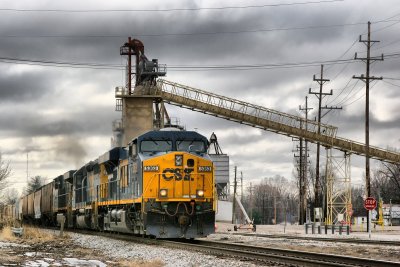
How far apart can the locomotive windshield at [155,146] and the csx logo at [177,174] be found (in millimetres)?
1144

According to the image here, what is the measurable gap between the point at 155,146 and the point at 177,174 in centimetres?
161

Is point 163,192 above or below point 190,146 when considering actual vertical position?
below

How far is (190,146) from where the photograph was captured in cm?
2447

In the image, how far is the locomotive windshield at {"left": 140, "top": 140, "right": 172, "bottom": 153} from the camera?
24125mm

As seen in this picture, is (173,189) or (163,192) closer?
(163,192)

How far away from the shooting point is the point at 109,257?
18.5 metres

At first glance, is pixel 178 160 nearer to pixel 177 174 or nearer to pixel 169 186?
pixel 177 174

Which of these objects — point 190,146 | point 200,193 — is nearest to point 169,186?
point 200,193

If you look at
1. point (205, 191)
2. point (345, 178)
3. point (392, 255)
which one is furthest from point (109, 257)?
point (345, 178)

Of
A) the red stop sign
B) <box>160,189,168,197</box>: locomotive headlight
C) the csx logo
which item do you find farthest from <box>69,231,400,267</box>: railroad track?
the red stop sign

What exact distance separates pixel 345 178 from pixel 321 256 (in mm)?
32014

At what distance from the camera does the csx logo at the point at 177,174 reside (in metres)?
23.3

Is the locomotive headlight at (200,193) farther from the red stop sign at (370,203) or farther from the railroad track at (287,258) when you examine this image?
the red stop sign at (370,203)

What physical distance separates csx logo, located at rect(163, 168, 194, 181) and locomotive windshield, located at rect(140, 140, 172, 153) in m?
1.14
